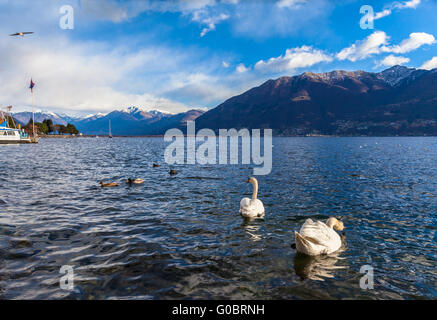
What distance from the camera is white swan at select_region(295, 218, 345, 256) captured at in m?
9.64

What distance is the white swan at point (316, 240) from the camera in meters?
9.64

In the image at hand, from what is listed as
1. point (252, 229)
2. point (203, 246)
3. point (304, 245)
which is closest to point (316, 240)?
point (304, 245)

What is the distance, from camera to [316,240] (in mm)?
9719

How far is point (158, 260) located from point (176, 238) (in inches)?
85.8

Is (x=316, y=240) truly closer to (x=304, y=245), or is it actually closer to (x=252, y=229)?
(x=304, y=245)

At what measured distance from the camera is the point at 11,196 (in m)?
18.4
